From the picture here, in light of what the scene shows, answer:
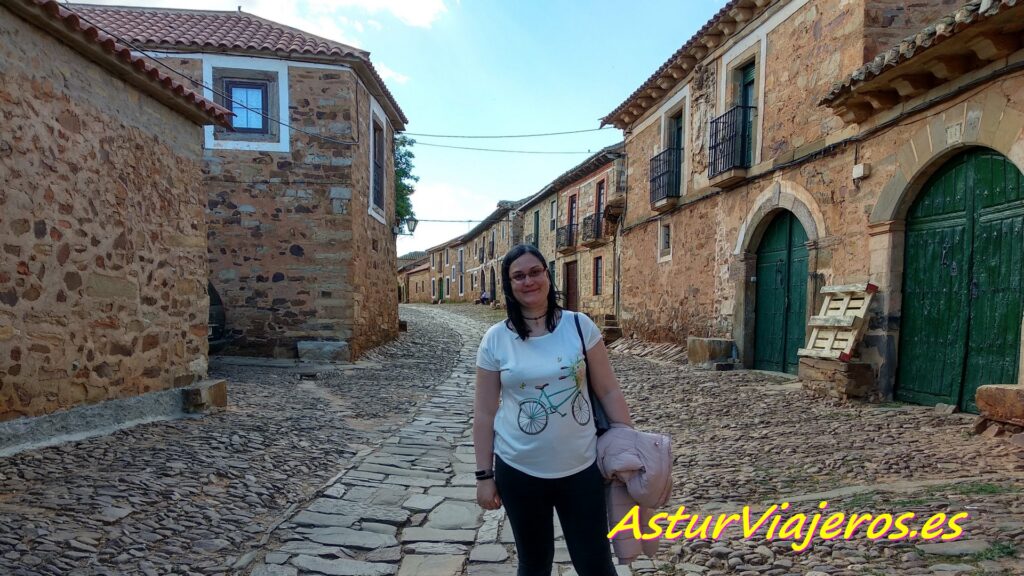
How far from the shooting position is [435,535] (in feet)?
10.6

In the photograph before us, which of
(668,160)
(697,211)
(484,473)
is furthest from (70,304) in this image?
(668,160)

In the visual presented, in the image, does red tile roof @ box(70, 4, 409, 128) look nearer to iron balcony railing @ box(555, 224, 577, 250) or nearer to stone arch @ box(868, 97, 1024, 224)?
stone arch @ box(868, 97, 1024, 224)

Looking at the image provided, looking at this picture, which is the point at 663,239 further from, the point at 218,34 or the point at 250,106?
the point at 218,34

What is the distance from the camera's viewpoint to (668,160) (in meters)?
12.0

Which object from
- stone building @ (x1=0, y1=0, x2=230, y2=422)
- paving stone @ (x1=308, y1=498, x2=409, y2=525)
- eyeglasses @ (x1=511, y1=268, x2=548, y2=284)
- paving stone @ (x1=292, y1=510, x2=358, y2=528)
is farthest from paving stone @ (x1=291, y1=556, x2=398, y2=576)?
stone building @ (x1=0, y1=0, x2=230, y2=422)

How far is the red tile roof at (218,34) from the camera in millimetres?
9352

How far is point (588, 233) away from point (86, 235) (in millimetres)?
15624

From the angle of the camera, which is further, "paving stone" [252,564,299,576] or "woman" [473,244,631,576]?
"paving stone" [252,564,299,576]

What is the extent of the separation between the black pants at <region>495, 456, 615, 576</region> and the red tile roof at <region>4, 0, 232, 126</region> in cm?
455

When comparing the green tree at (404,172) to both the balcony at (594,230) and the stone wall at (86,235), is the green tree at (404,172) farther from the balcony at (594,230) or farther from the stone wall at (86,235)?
the stone wall at (86,235)


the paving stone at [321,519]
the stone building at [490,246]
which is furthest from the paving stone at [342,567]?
the stone building at [490,246]

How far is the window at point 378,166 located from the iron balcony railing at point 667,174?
624 cm

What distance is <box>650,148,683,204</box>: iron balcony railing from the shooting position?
11.8 meters

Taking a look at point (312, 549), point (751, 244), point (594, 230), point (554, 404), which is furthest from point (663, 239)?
point (554, 404)
